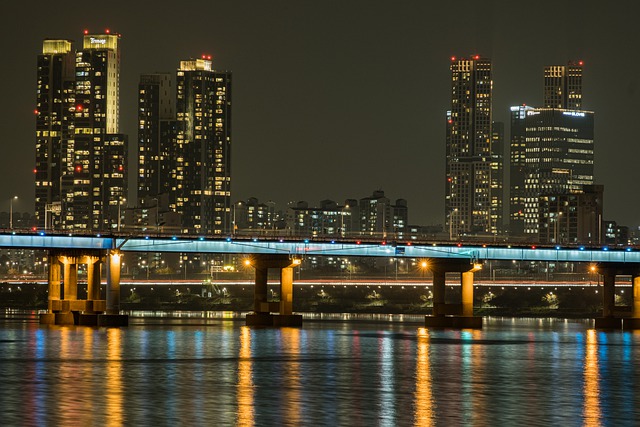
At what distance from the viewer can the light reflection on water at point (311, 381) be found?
5966 cm

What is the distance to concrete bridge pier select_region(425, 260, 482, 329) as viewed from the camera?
559ft

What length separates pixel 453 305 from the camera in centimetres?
17475

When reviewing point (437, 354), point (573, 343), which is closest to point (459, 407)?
point (437, 354)

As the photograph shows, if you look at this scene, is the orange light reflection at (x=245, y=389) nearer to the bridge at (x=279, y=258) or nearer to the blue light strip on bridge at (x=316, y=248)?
→ the bridge at (x=279, y=258)

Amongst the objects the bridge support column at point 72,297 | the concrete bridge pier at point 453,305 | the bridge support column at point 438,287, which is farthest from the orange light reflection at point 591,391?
the bridge support column at point 72,297

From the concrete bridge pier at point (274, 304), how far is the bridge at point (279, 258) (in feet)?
0.40

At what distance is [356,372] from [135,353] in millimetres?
22596


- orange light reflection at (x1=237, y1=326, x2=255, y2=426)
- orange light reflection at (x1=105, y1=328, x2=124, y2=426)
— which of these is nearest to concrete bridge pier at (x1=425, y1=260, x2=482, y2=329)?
orange light reflection at (x1=237, y1=326, x2=255, y2=426)

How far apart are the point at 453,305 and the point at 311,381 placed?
3903 inches

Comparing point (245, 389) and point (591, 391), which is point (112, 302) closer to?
point (245, 389)

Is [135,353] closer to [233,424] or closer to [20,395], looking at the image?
[20,395]

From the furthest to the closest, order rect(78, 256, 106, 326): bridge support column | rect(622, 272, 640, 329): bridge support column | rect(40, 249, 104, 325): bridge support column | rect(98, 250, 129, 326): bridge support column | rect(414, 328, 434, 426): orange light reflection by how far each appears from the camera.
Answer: rect(622, 272, 640, 329): bridge support column
rect(40, 249, 104, 325): bridge support column
rect(78, 256, 106, 326): bridge support column
rect(98, 250, 129, 326): bridge support column
rect(414, 328, 434, 426): orange light reflection

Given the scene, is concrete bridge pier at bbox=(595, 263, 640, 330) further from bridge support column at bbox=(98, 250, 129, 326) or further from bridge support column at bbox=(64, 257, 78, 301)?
bridge support column at bbox=(64, 257, 78, 301)

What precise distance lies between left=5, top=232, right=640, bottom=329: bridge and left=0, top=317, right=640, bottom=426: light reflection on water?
34172 mm
